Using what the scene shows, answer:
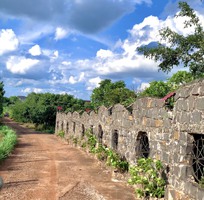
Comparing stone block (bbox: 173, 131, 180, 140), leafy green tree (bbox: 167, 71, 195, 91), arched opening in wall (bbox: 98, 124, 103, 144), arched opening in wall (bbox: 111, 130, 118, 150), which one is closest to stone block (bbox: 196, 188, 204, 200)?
stone block (bbox: 173, 131, 180, 140)

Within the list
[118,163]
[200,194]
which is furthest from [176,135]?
[118,163]

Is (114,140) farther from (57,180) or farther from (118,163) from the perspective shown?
(57,180)

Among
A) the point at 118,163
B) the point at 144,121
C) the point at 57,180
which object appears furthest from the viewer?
the point at 118,163

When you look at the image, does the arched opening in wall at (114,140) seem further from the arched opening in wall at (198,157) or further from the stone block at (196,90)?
the stone block at (196,90)

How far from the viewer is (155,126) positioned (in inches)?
312

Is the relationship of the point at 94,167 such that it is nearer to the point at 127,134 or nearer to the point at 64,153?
the point at 127,134

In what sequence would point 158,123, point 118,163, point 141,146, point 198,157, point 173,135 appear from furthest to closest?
1. point 118,163
2. point 141,146
3. point 158,123
4. point 173,135
5. point 198,157

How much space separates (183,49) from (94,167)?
7653mm

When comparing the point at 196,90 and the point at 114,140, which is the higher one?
the point at 196,90

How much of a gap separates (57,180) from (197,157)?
5129 millimetres

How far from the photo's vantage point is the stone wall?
5.85m

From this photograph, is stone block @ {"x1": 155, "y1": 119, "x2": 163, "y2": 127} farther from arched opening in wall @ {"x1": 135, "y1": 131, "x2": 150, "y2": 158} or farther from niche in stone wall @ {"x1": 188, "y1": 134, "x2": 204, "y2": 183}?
niche in stone wall @ {"x1": 188, "y1": 134, "x2": 204, "y2": 183}

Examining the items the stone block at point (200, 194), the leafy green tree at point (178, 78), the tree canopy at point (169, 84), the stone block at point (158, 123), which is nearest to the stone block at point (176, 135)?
the stone block at point (158, 123)

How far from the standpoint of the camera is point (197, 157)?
5973 millimetres
